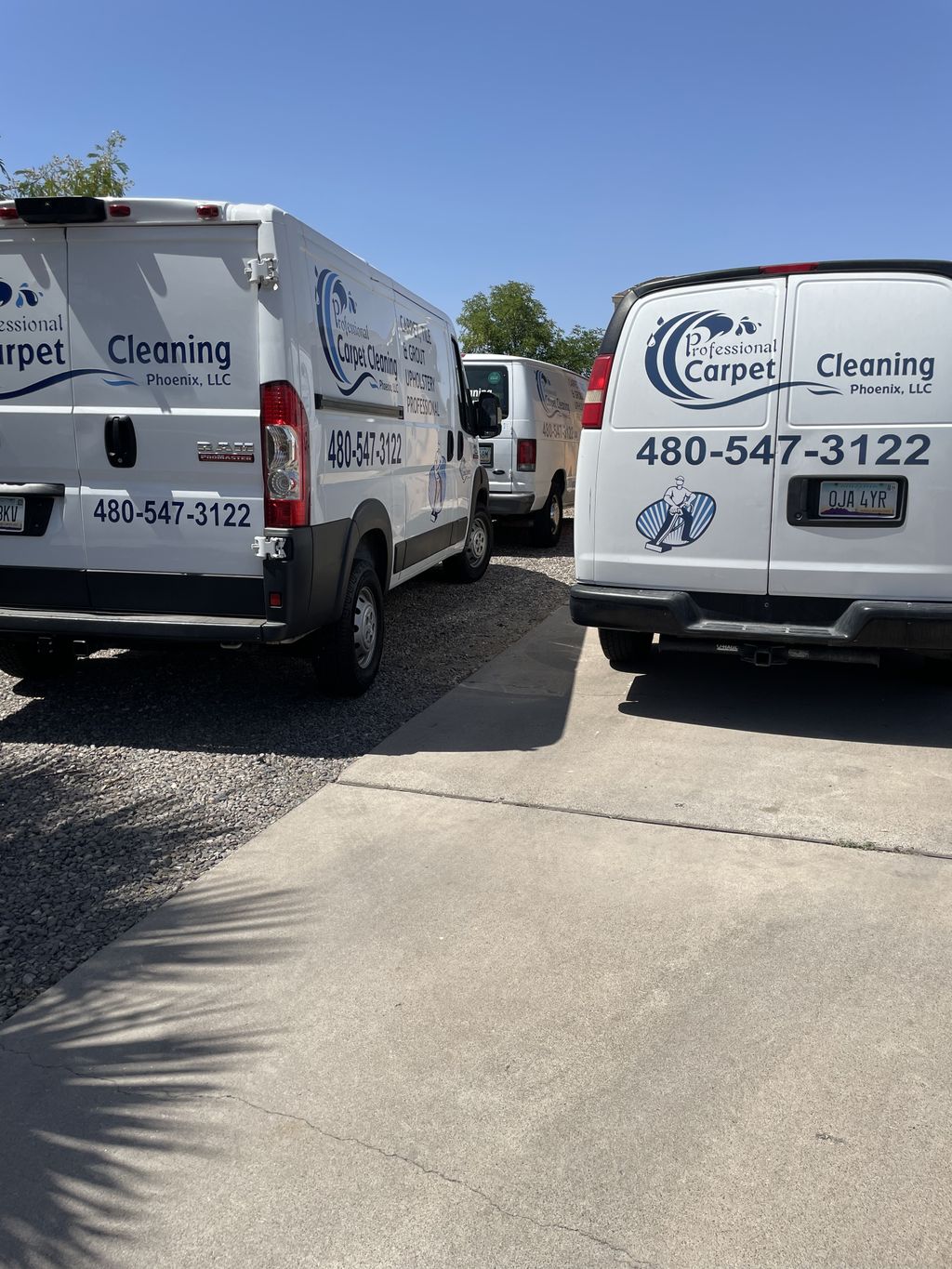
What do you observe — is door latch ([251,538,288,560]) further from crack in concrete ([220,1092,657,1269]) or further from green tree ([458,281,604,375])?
green tree ([458,281,604,375])

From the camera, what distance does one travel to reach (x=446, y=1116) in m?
2.58

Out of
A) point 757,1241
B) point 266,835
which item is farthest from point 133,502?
point 757,1241

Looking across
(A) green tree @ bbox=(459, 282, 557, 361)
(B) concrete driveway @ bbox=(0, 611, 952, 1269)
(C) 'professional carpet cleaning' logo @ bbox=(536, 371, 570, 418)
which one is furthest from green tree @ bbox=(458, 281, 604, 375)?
(B) concrete driveway @ bbox=(0, 611, 952, 1269)

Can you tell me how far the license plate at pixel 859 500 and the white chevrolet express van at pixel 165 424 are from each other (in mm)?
2540

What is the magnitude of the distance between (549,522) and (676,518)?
738cm

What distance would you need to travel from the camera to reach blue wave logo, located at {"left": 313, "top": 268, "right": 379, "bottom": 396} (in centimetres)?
544

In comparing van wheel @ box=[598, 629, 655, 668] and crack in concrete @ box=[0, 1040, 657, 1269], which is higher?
van wheel @ box=[598, 629, 655, 668]

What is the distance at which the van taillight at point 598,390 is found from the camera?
221 inches

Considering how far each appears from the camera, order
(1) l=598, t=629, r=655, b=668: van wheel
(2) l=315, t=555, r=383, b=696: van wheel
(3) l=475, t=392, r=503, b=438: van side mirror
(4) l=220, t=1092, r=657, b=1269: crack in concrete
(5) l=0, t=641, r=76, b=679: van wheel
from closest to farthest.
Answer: (4) l=220, t=1092, r=657, b=1269: crack in concrete < (2) l=315, t=555, r=383, b=696: van wheel < (5) l=0, t=641, r=76, b=679: van wheel < (1) l=598, t=629, r=655, b=668: van wheel < (3) l=475, t=392, r=503, b=438: van side mirror

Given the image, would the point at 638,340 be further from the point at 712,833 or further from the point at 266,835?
the point at 266,835

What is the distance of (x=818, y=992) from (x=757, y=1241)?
102 cm

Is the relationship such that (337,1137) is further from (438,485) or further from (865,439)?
(438,485)

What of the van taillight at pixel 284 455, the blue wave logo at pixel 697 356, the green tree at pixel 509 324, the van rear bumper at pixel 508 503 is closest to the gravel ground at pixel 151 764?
the van taillight at pixel 284 455

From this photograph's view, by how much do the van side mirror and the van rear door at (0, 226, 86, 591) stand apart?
4779 millimetres
